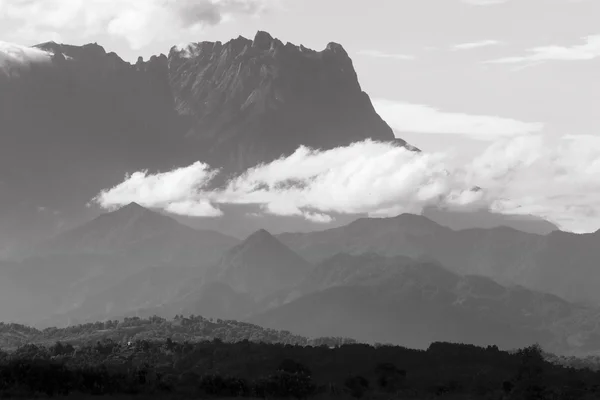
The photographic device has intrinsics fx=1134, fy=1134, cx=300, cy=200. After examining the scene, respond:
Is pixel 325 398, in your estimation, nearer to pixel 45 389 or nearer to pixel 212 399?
pixel 212 399

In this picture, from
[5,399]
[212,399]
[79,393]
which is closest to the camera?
[5,399]

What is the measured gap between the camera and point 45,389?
198500 millimetres

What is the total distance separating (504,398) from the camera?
199m

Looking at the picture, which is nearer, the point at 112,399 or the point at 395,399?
the point at 112,399

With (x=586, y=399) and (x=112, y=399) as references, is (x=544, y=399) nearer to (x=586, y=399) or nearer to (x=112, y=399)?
(x=586, y=399)

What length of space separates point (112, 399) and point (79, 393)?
1846 cm

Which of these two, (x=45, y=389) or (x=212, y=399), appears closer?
(x=212, y=399)

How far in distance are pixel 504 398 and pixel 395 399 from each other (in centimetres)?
1946

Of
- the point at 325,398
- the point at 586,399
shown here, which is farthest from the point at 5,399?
the point at 586,399

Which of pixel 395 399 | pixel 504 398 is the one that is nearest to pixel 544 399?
pixel 504 398

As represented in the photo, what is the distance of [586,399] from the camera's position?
19912cm

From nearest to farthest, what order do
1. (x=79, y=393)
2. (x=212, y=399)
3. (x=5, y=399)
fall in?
(x=5, y=399) < (x=212, y=399) < (x=79, y=393)

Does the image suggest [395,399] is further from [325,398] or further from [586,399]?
[586,399]

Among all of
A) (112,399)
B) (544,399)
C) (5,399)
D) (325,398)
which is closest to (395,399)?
(325,398)
